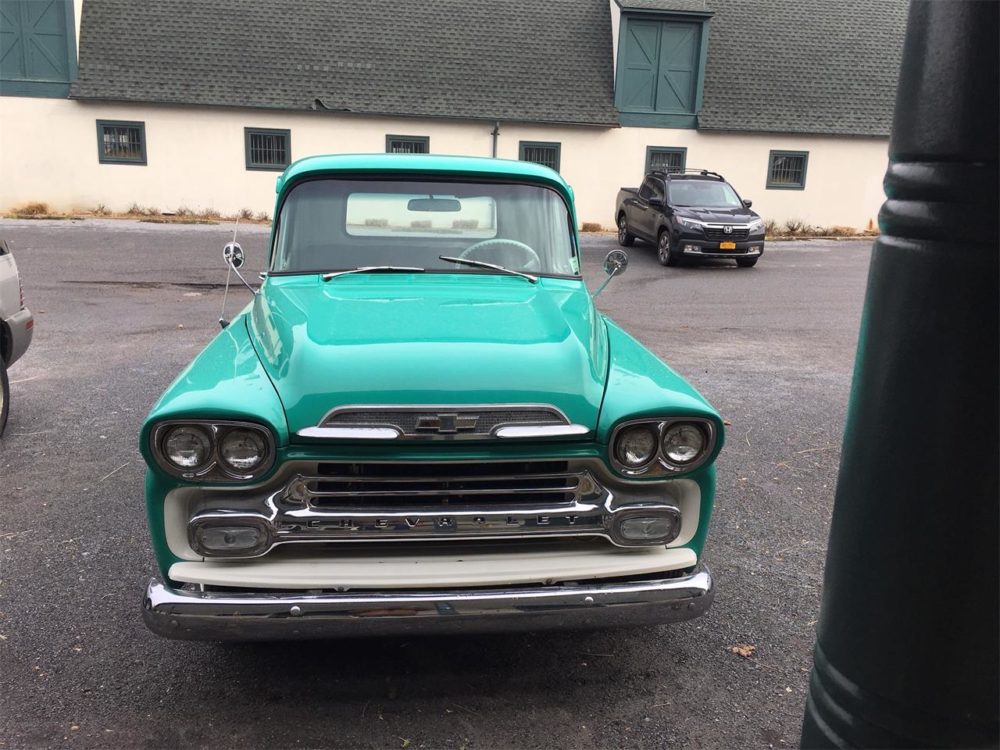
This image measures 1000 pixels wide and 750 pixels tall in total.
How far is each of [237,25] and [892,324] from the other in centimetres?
2480

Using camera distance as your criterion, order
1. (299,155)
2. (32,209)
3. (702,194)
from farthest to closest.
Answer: (299,155) < (32,209) < (702,194)

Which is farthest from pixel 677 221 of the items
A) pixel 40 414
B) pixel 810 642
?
pixel 810 642

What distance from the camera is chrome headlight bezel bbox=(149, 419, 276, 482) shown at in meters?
2.81

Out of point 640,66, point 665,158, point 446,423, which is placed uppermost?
point 640,66

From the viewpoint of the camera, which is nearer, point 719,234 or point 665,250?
point 719,234

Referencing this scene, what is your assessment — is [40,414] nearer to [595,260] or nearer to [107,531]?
[107,531]

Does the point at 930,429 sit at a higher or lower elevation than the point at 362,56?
lower

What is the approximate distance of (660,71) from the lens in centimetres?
2383

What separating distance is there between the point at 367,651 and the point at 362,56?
22145 millimetres

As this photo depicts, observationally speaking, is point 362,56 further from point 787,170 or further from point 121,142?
point 787,170

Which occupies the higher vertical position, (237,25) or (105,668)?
(237,25)

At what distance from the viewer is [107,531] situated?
4.41m

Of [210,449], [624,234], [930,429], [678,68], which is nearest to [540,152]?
[678,68]

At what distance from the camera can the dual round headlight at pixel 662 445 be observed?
298 centimetres
